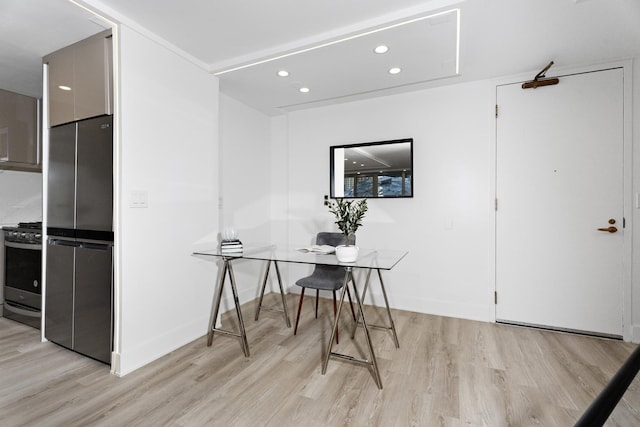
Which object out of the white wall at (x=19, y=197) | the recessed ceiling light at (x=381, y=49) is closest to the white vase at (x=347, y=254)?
the recessed ceiling light at (x=381, y=49)

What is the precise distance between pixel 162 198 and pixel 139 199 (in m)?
0.20

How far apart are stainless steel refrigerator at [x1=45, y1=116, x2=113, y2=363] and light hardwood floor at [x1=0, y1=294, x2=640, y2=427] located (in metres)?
0.25

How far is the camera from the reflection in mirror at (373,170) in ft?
11.5

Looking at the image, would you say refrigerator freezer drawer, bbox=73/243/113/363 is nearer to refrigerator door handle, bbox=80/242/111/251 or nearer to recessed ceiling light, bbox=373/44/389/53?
refrigerator door handle, bbox=80/242/111/251

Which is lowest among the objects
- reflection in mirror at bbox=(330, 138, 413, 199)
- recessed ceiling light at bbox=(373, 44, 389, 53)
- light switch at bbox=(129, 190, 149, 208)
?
light switch at bbox=(129, 190, 149, 208)

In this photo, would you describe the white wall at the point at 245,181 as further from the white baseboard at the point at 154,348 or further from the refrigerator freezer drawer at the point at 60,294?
the refrigerator freezer drawer at the point at 60,294

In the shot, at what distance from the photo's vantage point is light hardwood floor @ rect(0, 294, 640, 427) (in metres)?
1.79

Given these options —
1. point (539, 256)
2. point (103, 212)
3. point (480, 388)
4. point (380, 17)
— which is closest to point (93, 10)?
point (103, 212)

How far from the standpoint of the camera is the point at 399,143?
3525 millimetres

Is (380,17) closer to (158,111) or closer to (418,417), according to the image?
(158,111)

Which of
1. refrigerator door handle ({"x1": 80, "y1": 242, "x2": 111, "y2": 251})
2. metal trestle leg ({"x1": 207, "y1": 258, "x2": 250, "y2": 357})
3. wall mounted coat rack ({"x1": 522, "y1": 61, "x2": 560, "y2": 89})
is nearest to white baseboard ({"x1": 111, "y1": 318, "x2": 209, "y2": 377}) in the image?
metal trestle leg ({"x1": 207, "y1": 258, "x2": 250, "y2": 357})

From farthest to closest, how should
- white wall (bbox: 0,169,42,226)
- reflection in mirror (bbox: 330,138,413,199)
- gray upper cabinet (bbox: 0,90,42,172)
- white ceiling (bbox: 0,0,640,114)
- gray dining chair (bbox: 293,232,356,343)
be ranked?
white wall (bbox: 0,169,42,226)
reflection in mirror (bbox: 330,138,413,199)
gray upper cabinet (bbox: 0,90,42,172)
gray dining chair (bbox: 293,232,356,343)
white ceiling (bbox: 0,0,640,114)

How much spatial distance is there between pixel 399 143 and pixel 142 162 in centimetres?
258

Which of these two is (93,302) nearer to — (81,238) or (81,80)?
(81,238)
